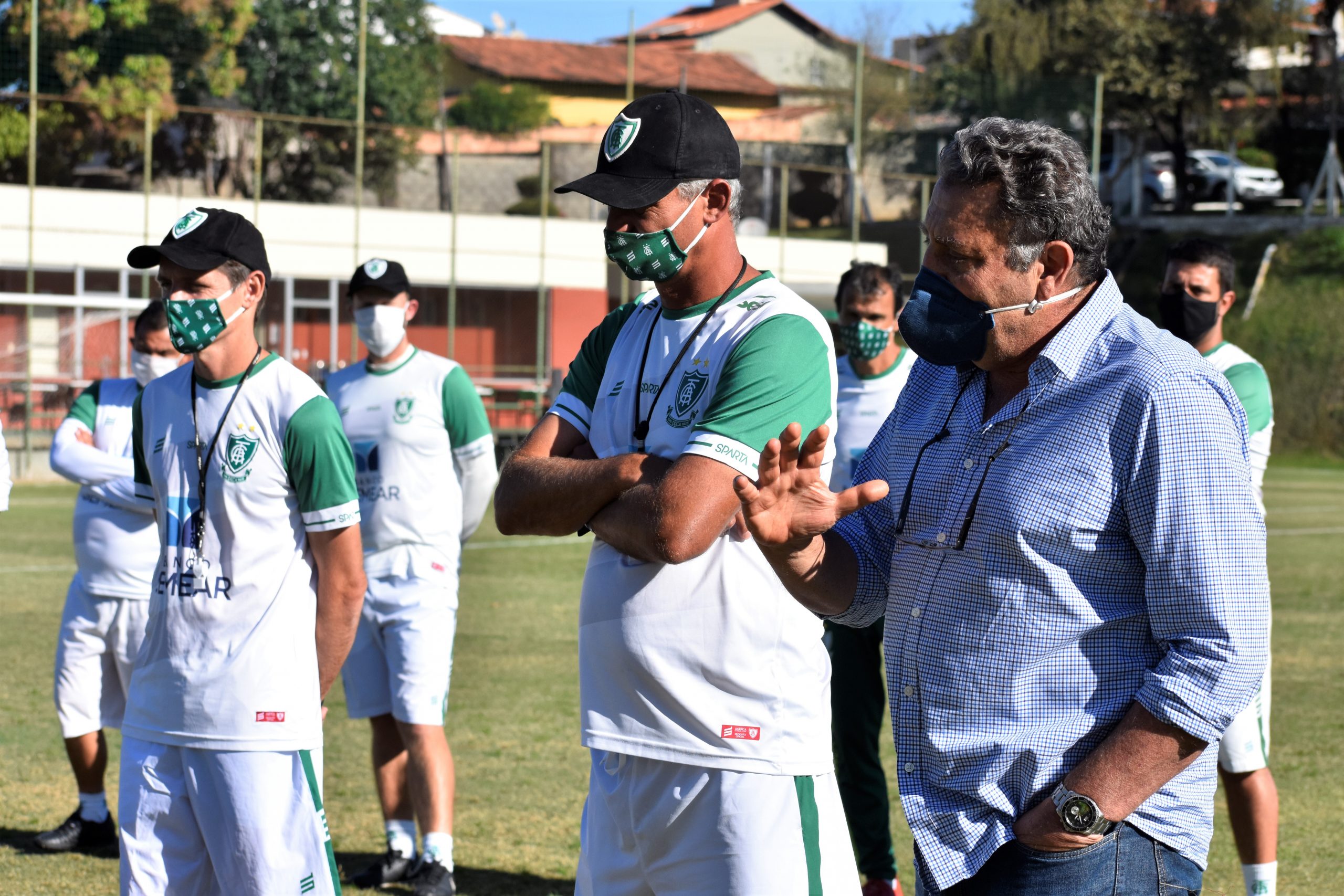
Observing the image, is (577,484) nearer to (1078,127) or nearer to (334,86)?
(334,86)

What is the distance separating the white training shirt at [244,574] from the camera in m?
4.29

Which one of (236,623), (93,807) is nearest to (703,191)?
(236,623)

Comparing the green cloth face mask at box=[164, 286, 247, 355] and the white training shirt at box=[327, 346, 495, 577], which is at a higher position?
the green cloth face mask at box=[164, 286, 247, 355]

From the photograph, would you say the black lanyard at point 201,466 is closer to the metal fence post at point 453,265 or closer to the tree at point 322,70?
the metal fence post at point 453,265

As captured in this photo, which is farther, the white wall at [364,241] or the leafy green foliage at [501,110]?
the leafy green foliage at [501,110]

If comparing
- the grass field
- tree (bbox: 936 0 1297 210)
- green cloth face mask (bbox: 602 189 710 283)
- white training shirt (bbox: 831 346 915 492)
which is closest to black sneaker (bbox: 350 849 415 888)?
the grass field

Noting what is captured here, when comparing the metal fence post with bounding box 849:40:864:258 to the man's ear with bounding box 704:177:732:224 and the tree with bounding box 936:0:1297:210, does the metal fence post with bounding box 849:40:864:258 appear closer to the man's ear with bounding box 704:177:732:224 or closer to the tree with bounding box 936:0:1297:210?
the tree with bounding box 936:0:1297:210

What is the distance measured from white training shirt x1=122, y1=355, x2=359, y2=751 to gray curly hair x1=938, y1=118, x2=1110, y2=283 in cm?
227

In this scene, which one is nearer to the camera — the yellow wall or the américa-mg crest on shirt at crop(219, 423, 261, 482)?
the américa-mg crest on shirt at crop(219, 423, 261, 482)

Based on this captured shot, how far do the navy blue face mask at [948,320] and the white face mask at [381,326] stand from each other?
4521 millimetres

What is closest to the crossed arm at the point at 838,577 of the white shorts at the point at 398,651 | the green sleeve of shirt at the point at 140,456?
the green sleeve of shirt at the point at 140,456

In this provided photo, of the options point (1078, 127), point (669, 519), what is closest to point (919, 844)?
point (669, 519)

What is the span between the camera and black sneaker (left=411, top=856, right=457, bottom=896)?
238 inches

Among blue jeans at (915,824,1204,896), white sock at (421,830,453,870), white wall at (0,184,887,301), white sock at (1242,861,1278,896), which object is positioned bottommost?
white sock at (421,830,453,870)
